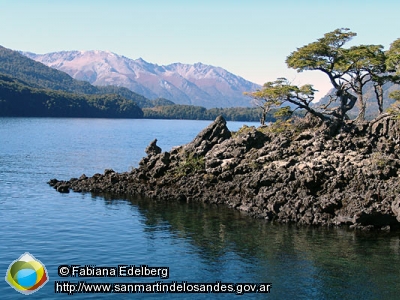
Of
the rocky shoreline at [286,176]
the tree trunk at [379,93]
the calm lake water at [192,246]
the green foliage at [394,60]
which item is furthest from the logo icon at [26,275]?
the tree trunk at [379,93]

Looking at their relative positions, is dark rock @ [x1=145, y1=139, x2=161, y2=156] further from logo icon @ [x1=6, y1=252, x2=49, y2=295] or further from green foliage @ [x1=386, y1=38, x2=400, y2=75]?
logo icon @ [x1=6, y1=252, x2=49, y2=295]

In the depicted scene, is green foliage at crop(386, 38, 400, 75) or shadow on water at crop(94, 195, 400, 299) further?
green foliage at crop(386, 38, 400, 75)

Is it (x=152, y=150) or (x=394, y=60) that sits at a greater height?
(x=394, y=60)

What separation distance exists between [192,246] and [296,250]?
883 centimetres

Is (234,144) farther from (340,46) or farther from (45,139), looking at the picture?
(45,139)

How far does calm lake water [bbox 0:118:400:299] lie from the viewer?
34.7m

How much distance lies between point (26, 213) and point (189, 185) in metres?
21.4

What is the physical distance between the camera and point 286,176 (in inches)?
2331

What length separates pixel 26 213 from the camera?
53.1m

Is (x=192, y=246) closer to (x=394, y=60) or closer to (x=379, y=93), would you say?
(x=394, y=60)

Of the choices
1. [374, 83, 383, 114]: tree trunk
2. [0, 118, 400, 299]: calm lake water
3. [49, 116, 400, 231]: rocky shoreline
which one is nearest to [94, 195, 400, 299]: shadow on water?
[0, 118, 400, 299]: calm lake water

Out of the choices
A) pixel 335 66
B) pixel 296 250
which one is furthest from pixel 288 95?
pixel 296 250

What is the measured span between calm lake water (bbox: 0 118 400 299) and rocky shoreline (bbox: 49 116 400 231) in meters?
2.86

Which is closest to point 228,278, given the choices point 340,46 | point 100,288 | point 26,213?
point 100,288
